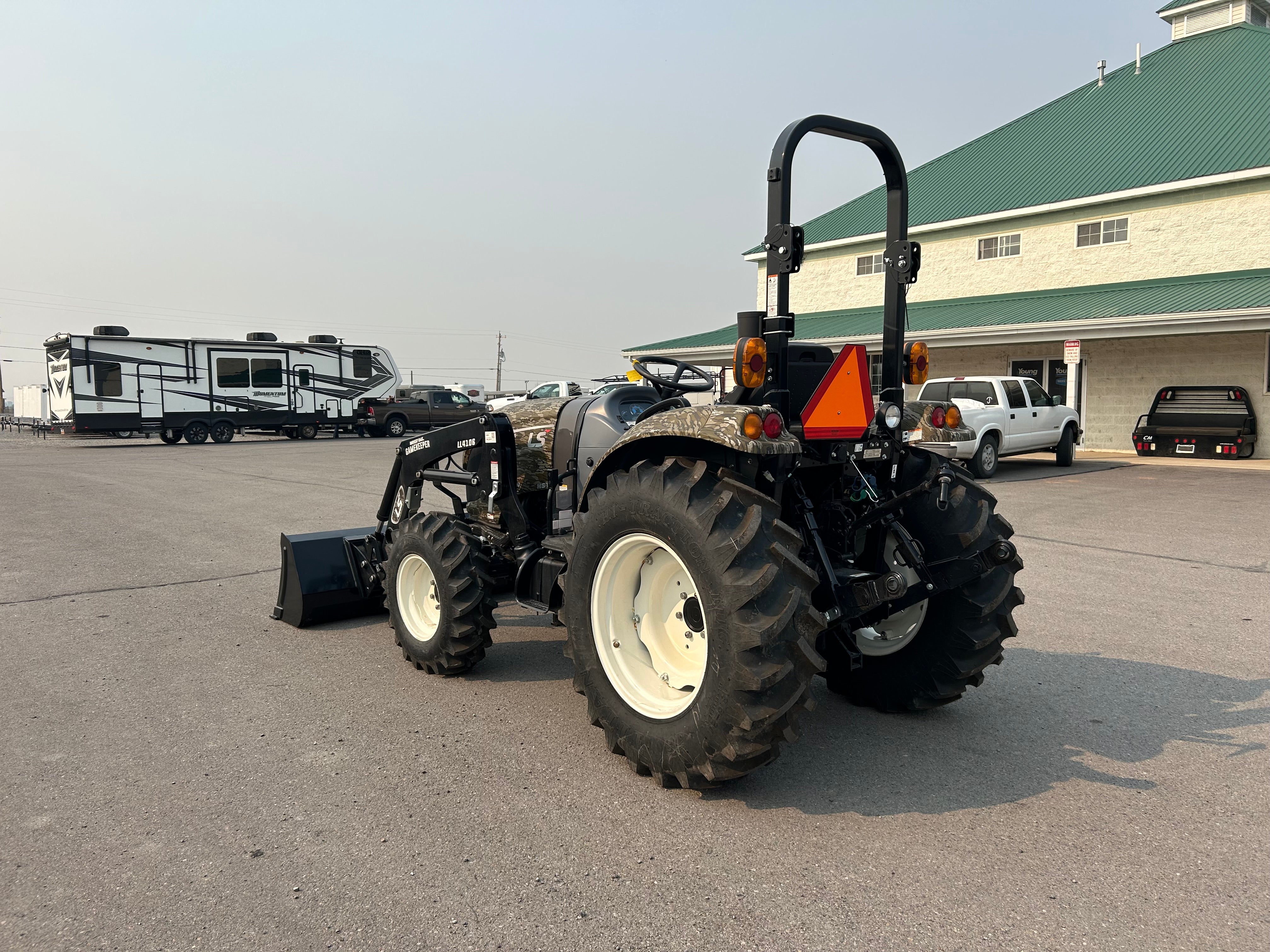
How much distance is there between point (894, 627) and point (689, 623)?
4.22 feet

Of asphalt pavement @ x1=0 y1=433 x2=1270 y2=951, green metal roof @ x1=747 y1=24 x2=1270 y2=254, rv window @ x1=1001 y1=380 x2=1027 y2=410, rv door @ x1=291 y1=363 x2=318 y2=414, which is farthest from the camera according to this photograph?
rv door @ x1=291 y1=363 x2=318 y2=414

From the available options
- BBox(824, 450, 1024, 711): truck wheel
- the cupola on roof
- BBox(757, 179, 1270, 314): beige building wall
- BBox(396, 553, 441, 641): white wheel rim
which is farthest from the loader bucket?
the cupola on roof

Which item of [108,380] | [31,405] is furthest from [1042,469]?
[31,405]

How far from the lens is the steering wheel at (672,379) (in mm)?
4645

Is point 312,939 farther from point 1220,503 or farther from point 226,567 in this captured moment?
point 1220,503

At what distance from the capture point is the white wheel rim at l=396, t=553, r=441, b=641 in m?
5.02

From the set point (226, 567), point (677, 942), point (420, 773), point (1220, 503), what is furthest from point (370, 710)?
point (1220, 503)

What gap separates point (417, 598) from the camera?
5.16 meters

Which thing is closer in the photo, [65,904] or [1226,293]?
[65,904]

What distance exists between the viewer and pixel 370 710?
4.36 meters

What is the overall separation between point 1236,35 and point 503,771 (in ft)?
98.6

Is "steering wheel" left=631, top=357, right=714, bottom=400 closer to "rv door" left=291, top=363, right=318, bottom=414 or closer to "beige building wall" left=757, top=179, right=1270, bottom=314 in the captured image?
"beige building wall" left=757, top=179, right=1270, bottom=314

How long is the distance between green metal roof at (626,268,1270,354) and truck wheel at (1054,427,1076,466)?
2.70m

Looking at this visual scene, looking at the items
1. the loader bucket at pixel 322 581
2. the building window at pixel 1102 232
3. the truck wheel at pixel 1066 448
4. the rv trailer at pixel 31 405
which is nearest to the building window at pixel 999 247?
the building window at pixel 1102 232
